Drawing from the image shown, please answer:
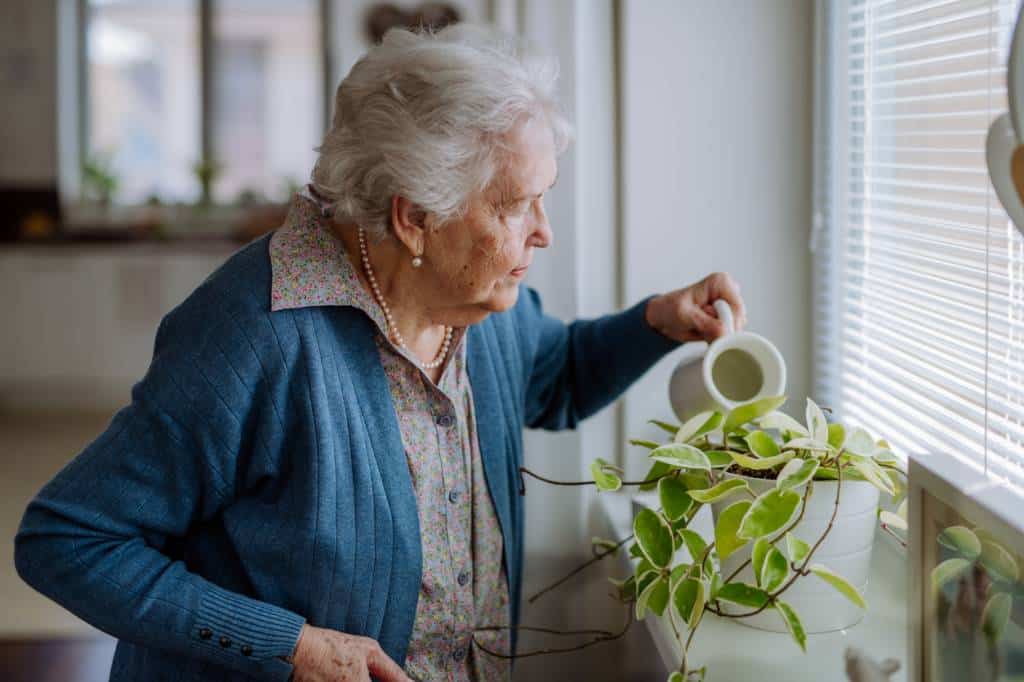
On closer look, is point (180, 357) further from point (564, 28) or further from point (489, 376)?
point (564, 28)

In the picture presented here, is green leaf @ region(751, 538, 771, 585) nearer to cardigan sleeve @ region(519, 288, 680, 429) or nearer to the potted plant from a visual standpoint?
the potted plant

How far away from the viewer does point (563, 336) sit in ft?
5.68

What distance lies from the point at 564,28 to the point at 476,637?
3.18 ft

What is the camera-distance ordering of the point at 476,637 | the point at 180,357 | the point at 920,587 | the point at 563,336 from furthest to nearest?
the point at 563,336 < the point at 476,637 < the point at 180,357 < the point at 920,587

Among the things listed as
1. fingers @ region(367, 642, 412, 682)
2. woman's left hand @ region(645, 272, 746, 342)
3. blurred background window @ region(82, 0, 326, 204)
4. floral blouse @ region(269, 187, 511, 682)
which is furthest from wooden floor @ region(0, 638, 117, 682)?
blurred background window @ region(82, 0, 326, 204)

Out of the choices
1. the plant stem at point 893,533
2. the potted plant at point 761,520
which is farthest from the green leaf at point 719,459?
the plant stem at point 893,533

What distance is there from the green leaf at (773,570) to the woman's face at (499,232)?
50cm

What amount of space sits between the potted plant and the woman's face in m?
0.29

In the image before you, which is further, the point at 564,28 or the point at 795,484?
the point at 564,28

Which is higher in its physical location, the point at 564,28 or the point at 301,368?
the point at 564,28

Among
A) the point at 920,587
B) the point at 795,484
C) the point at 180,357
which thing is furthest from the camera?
the point at 180,357

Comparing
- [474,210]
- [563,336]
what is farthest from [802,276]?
[474,210]

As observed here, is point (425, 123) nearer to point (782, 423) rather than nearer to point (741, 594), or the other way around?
point (782, 423)

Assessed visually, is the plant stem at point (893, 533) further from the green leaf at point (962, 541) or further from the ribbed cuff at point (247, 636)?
the ribbed cuff at point (247, 636)
